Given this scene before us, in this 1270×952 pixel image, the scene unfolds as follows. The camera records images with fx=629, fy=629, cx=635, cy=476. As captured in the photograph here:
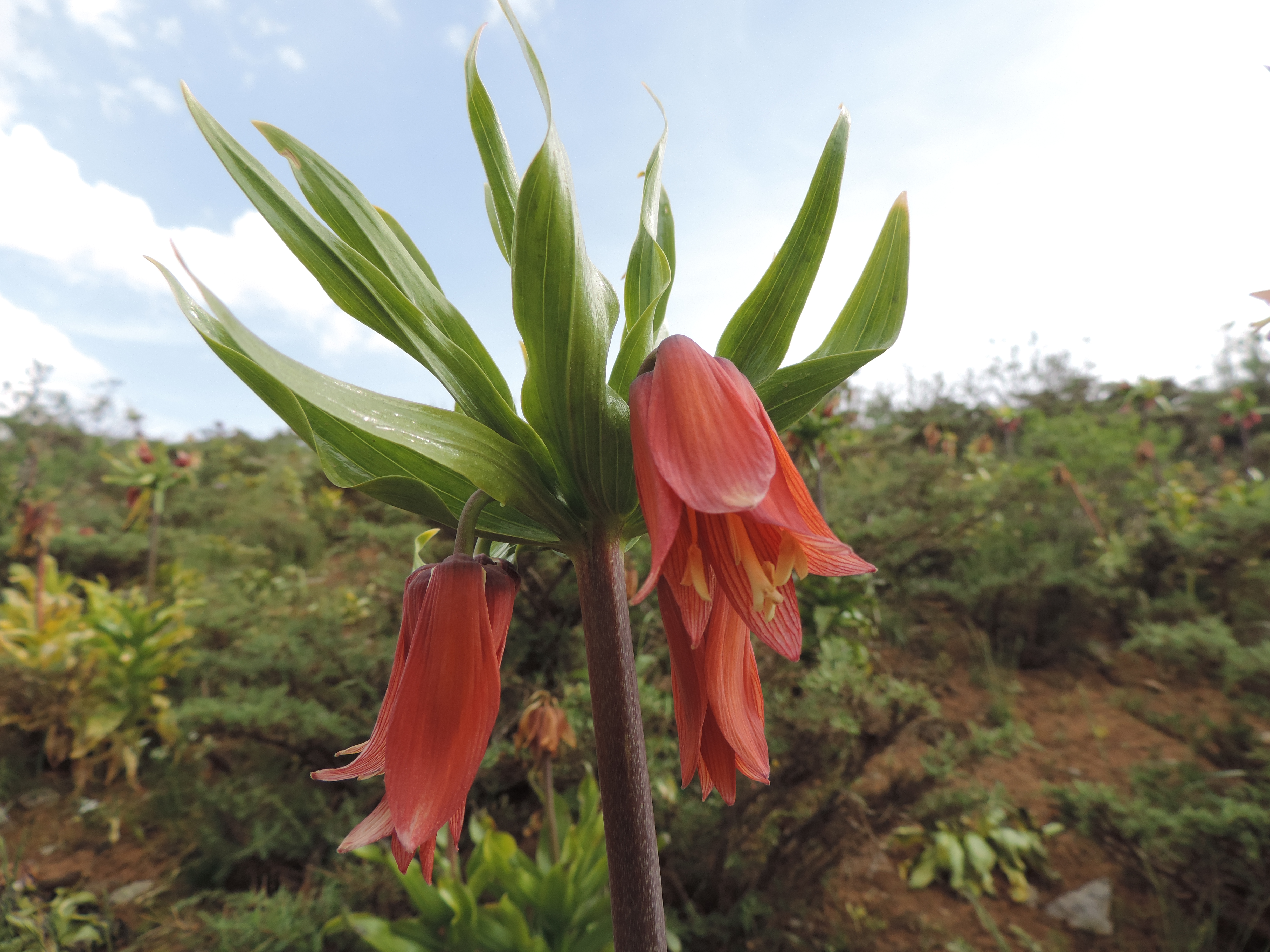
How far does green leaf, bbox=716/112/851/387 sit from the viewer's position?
0.61 meters

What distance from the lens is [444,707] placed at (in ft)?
1.70

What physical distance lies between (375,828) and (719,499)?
406 millimetres

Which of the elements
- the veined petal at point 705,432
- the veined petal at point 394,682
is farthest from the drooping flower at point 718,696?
the veined petal at point 394,682

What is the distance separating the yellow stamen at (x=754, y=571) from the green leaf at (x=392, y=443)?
0.16m

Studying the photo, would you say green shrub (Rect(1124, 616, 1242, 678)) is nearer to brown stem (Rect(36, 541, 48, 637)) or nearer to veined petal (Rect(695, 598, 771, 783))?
veined petal (Rect(695, 598, 771, 783))

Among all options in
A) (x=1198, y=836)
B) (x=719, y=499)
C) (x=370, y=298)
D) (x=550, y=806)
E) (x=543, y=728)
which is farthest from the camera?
(x=1198, y=836)

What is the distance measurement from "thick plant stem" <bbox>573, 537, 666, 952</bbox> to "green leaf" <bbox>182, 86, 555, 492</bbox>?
134mm

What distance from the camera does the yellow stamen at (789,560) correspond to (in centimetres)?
52

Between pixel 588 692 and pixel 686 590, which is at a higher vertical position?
pixel 686 590

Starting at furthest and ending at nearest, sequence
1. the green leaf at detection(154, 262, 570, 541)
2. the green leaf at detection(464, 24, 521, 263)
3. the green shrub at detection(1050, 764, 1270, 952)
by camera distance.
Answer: the green shrub at detection(1050, 764, 1270, 952), the green leaf at detection(464, 24, 521, 263), the green leaf at detection(154, 262, 570, 541)

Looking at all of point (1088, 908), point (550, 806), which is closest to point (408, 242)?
point (550, 806)

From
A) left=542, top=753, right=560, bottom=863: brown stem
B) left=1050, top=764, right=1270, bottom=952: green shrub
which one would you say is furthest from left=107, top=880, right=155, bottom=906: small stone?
left=1050, top=764, right=1270, bottom=952: green shrub

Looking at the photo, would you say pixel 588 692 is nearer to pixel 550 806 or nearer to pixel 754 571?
pixel 550 806

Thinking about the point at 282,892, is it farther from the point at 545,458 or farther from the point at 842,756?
the point at 545,458
